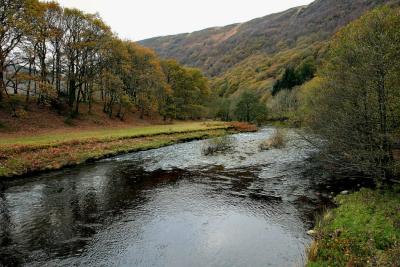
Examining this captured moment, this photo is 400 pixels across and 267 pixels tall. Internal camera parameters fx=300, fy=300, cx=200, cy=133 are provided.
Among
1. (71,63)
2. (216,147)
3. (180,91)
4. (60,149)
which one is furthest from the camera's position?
(180,91)

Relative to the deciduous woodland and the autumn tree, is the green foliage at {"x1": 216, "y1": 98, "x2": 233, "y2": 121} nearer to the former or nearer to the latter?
the deciduous woodland

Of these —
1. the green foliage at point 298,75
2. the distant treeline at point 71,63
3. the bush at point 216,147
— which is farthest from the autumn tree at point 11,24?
the green foliage at point 298,75

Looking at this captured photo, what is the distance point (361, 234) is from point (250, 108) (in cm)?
8484

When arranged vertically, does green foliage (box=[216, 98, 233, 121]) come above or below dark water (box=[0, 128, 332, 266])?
above

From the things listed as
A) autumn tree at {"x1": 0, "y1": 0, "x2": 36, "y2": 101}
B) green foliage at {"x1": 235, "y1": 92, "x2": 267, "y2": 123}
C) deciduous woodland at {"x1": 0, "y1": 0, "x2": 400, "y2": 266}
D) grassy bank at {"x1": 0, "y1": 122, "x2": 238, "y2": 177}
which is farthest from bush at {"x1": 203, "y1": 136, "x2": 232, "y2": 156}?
green foliage at {"x1": 235, "y1": 92, "x2": 267, "y2": 123}

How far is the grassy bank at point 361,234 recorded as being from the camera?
31.8 ft

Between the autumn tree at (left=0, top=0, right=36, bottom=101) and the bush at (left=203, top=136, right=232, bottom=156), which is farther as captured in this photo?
the bush at (left=203, top=136, right=232, bottom=156)

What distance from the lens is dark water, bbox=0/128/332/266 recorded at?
38.5 feet

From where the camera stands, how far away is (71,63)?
49906 millimetres

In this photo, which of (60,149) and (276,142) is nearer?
(60,149)

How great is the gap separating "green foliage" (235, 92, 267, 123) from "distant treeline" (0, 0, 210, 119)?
21.6 m

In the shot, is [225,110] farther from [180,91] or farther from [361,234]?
[361,234]

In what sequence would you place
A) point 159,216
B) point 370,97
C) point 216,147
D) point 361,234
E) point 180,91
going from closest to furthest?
point 361,234, point 159,216, point 370,97, point 216,147, point 180,91

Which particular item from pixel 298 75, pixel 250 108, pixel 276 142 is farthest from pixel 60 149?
pixel 298 75
